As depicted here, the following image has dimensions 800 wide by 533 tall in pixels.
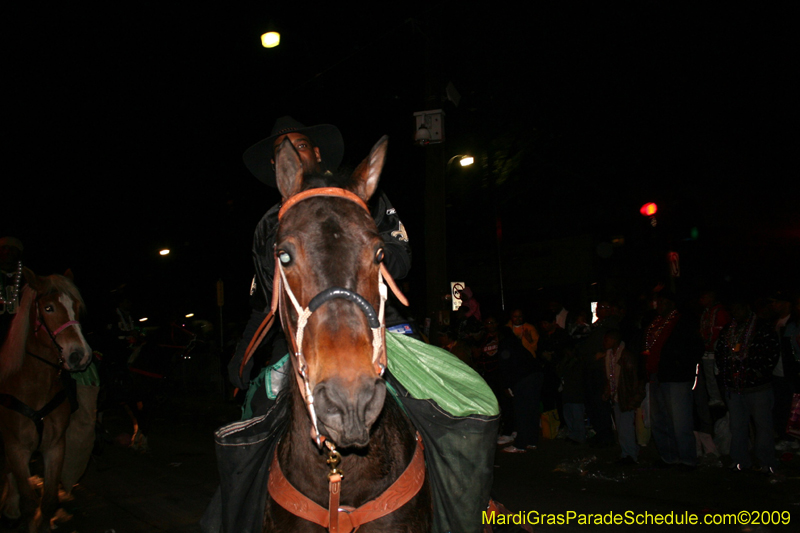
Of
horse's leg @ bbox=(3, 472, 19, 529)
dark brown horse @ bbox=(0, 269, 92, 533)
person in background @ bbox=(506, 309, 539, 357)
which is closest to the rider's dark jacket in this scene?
dark brown horse @ bbox=(0, 269, 92, 533)

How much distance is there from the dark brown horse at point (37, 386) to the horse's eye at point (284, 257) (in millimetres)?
4445

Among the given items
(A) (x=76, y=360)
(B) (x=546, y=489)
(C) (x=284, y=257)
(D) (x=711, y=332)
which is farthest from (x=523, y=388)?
(C) (x=284, y=257)

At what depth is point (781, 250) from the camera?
60.8 ft

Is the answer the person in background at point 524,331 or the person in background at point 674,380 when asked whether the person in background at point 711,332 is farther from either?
the person in background at point 524,331

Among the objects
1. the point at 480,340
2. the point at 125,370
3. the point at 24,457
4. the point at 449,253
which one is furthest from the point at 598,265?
the point at 24,457

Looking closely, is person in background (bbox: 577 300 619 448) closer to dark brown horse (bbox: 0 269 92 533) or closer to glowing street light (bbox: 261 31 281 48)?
glowing street light (bbox: 261 31 281 48)

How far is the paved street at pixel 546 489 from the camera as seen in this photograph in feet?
19.1

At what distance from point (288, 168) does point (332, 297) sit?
89 cm

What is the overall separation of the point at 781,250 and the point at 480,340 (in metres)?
14.2

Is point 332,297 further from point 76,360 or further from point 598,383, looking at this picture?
point 598,383

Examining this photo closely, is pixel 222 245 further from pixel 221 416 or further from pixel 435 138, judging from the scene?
pixel 435 138

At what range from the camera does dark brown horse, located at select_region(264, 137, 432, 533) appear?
185 centimetres

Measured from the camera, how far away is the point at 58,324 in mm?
5660

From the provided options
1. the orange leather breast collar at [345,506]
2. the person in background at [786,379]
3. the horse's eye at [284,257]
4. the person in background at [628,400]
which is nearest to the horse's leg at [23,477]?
the orange leather breast collar at [345,506]
